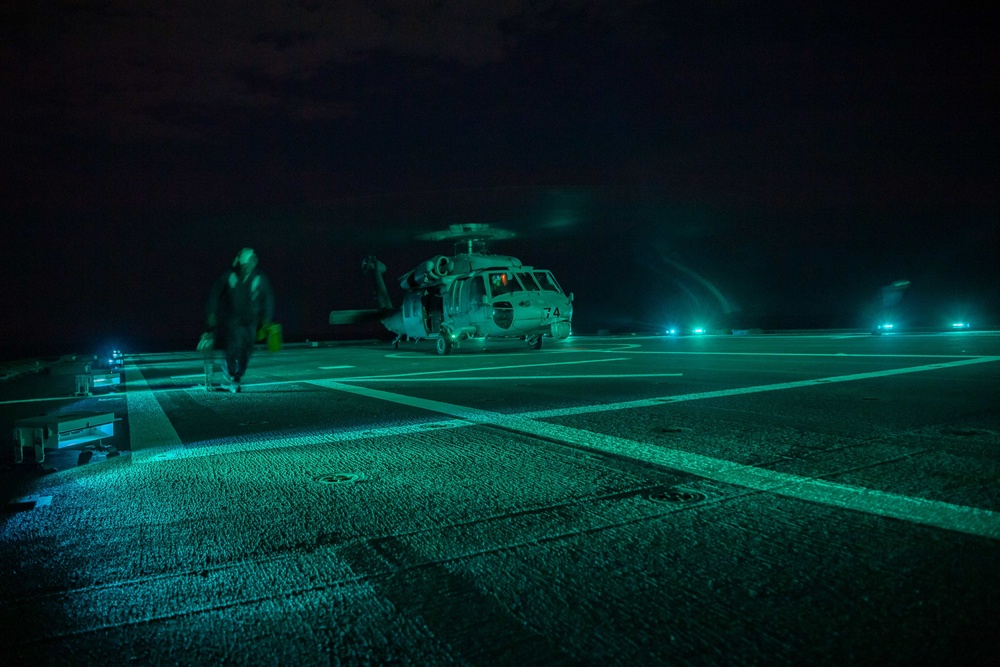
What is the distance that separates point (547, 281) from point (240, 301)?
10616 millimetres

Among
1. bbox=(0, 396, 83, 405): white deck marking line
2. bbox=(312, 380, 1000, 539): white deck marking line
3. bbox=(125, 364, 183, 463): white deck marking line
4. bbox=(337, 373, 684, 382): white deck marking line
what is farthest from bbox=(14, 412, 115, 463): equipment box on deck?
bbox=(0, 396, 83, 405): white deck marking line

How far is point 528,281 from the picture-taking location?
16281mm

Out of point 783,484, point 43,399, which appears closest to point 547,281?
point 43,399

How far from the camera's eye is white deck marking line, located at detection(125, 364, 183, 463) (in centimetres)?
409

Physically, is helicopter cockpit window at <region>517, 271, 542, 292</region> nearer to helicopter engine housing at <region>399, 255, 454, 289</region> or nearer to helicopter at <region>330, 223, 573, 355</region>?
helicopter at <region>330, 223, 573, 355</region>

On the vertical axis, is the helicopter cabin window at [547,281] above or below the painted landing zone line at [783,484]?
above

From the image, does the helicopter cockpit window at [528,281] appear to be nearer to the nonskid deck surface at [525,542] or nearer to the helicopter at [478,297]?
the helicopter at [478,297]

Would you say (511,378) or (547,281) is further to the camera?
(547,281)

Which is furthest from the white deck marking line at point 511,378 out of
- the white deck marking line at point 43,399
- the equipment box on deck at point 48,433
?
the equipment box on deck at point 48,433

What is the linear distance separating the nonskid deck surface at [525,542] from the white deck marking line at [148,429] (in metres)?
0.05

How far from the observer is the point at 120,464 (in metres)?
3.62

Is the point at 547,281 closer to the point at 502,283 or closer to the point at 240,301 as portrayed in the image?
the point at 502,283

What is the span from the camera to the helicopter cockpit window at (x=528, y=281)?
1616 cm

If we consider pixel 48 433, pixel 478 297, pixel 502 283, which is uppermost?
pixel 502 283
